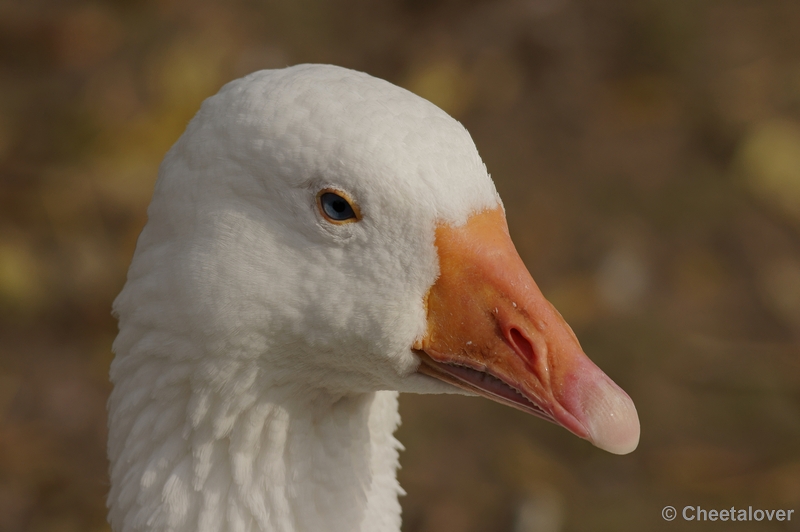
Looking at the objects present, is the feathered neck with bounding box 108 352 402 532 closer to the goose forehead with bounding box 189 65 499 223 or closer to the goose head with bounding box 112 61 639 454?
the goose head with bounding box 112 61 639 454

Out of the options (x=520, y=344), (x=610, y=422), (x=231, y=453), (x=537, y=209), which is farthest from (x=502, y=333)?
(x=537, y=209)

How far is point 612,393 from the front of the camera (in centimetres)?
200

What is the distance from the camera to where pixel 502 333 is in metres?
2.07


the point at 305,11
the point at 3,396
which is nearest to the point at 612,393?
the point at 3,396

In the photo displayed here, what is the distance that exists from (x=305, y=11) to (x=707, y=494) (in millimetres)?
4951

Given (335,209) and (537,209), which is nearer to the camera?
(335,209)

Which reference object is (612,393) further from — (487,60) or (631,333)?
(487,60)

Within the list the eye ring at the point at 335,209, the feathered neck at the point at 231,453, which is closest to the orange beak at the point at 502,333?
the eye ring at the point at 335,209

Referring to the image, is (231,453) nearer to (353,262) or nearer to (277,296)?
(277,296)

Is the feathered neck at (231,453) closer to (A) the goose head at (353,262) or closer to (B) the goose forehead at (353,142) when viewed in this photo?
(A) the goose head at (353,262)

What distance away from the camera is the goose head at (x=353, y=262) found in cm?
204

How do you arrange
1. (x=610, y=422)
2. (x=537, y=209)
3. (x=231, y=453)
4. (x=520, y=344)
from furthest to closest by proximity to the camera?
(x=537, y=209), (x=231, y=453), (x=520, y=344), (x=610, y=422)

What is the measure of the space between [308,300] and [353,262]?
154 millimetres

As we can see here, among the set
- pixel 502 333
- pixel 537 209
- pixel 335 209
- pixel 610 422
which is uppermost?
pixel 537 209
